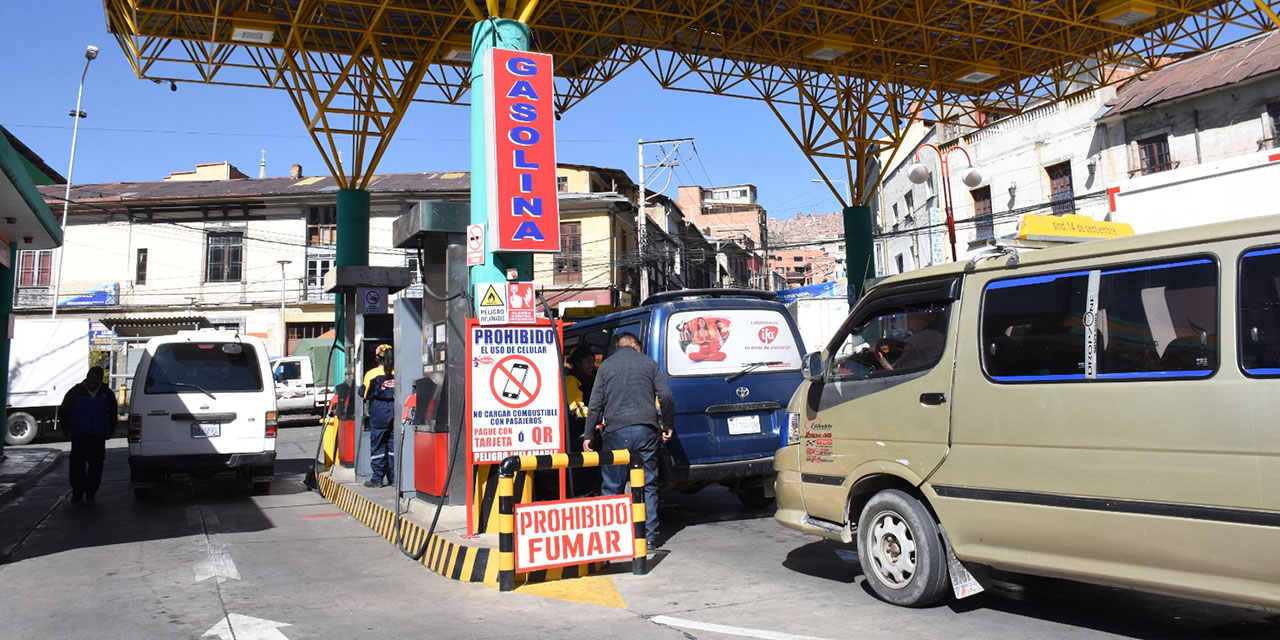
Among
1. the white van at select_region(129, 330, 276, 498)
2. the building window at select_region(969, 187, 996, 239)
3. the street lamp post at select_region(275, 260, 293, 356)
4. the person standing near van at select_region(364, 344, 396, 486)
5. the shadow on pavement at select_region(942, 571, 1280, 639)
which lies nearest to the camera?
the shadow on pavement at select_region(942, 571, 1280, 639)

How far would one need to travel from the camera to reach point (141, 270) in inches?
1567

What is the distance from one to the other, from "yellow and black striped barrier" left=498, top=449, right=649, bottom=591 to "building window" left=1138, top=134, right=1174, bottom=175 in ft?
84.5

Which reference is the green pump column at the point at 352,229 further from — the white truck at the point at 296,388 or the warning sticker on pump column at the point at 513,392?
the warning sticker on pump column at the point at 513,392

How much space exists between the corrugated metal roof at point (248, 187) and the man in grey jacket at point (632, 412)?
3193cm

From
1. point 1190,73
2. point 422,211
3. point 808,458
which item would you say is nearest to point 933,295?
point 808,458

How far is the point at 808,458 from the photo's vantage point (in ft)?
21.2

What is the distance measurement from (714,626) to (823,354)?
2082 millimetres

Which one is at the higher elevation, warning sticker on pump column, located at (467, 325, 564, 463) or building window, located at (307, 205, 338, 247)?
building window, located at (307, 205, 338, 247)

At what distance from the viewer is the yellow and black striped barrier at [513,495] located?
615cm

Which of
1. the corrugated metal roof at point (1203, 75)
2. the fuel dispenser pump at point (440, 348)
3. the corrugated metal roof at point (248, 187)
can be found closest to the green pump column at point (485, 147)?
the fuel dispenser pump at point (440, 348)

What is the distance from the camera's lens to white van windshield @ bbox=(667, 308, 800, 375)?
8680 millimetres

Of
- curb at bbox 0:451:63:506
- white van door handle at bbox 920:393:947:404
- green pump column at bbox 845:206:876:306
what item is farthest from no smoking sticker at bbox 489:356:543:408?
green pump column at bbox 845:206:876:306

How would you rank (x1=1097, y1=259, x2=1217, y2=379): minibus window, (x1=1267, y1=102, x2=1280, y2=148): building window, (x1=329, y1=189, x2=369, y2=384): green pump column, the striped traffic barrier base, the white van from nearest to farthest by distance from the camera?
1. (x1=1097, y1=259, x2=1217, y2=379): minibus window
2. the striped traffic barrier base
3. the white van
4. (x1=329, y1=189, x2=369, y2=384): green pump column
5. (x1=1267, y1=102, x2=1280, y2=148): building window

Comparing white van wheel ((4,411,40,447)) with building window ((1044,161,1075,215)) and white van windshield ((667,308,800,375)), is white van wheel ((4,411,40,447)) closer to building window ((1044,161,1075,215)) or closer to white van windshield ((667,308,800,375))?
white van windshield ((667,308,800,375))
